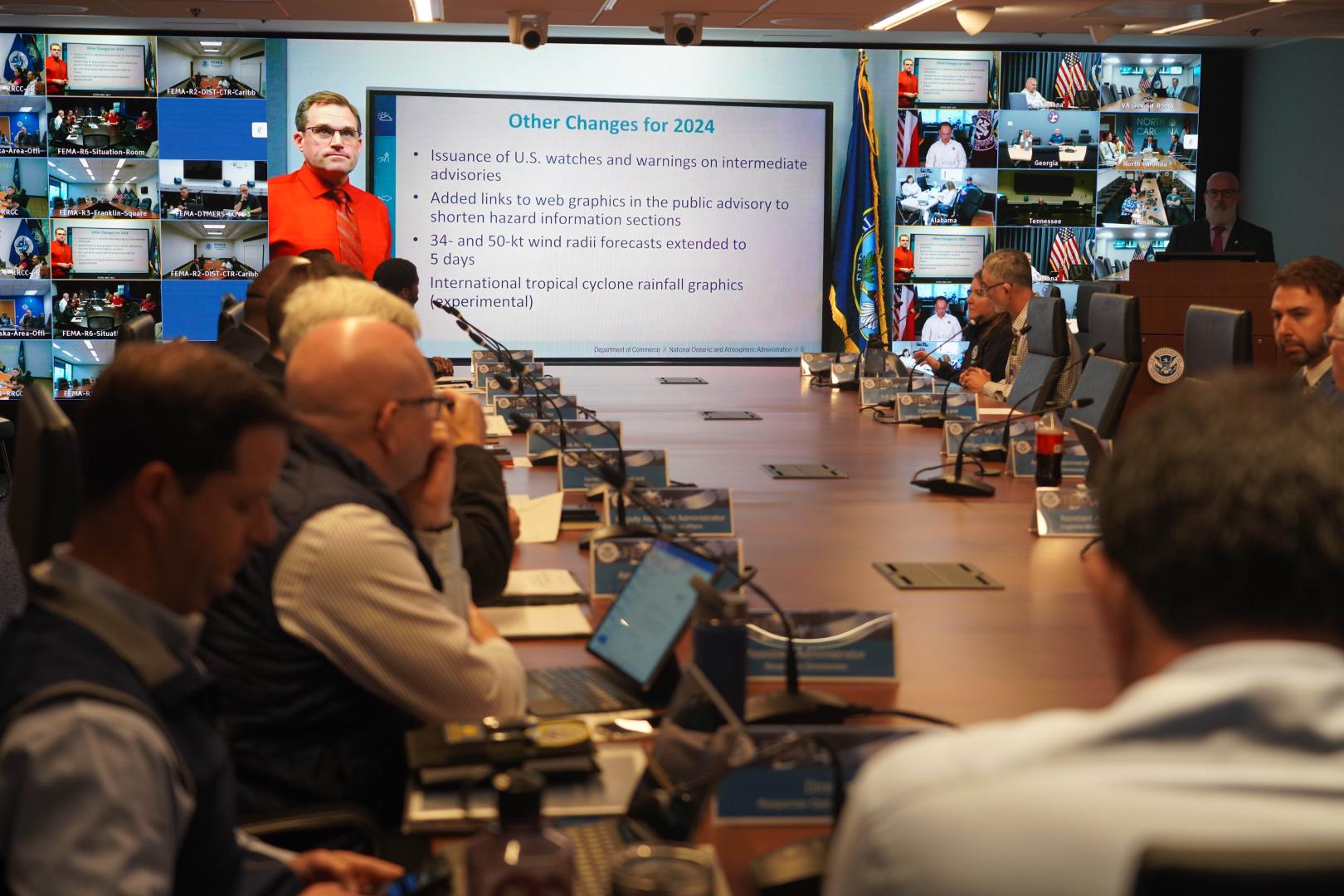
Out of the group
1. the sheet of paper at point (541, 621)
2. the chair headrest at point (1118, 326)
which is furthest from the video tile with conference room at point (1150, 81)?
the sheet of paper at point (541, 621)

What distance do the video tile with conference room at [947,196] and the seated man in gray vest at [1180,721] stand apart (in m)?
9.18

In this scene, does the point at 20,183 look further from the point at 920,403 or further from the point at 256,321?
the point at 920,403

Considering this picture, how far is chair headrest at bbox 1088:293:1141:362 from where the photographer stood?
15.6ft

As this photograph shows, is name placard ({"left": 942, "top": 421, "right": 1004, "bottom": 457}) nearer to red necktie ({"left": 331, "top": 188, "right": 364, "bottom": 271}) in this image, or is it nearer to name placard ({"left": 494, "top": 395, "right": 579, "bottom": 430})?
name placard ({"left": 494, "top": 395, "right": 579, "bottom": 430})

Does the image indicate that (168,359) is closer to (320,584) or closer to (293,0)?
(320,584)

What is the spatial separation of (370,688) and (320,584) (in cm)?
15

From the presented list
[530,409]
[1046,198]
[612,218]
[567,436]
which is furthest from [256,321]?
[1046,198]

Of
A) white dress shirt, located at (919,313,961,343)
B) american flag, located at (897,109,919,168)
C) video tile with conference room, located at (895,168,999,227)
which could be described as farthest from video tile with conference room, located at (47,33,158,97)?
white dress shirt, located at (919,313,961,343)

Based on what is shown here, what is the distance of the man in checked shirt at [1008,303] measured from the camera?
6.14m

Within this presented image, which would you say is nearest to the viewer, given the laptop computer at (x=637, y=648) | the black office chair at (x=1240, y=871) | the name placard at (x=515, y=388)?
the black office chair at (x=1240, y=871)

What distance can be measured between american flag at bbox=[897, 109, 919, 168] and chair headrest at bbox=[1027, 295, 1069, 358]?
3.91m

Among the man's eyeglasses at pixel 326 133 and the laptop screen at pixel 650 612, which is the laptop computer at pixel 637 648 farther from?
the man's eyeglasses at pixel 326 133


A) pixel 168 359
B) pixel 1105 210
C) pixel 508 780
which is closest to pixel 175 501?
pixel 168 359

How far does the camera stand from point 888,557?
2.90 metres
